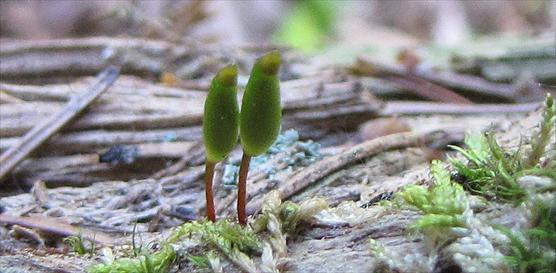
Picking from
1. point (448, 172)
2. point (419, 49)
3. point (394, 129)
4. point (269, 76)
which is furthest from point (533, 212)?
point (419, 49)

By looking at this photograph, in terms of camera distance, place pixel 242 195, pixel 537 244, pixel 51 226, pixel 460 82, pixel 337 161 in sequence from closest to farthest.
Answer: pixel 537 244, pixel 242 195, pixel 51 226, pixel 337 161, pixel 460 82

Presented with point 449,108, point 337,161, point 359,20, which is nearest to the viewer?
point 337,161

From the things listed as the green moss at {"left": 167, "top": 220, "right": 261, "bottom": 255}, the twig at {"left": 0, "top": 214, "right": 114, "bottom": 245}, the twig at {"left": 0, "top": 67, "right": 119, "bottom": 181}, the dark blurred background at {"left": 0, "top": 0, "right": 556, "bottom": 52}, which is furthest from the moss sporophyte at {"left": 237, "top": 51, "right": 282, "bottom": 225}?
the dark blurred background at {"left": 0, "top": 0, "right": 556, "bottom": 52}

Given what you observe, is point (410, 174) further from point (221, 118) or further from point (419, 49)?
point (419, 49)

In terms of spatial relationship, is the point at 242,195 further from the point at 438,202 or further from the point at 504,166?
the point at 504,166

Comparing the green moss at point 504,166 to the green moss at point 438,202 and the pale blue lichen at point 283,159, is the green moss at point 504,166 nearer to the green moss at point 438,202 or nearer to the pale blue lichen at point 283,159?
the green moss at point 438,202

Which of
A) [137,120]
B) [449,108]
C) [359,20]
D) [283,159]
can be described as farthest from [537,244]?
[359,20]

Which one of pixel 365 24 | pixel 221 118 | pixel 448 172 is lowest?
pixel 365 24
